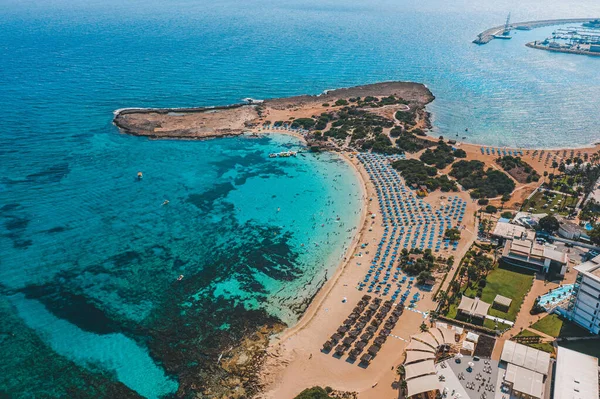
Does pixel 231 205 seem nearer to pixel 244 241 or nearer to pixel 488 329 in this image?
pixel 244 241

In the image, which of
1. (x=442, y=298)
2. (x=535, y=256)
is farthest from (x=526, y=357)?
(x=535, y=256)

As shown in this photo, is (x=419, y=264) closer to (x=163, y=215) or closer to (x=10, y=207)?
(x=163, y=215)

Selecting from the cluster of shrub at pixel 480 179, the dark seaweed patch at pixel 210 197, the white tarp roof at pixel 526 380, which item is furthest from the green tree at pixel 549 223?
the dark seaweed patch at pixel 210 197

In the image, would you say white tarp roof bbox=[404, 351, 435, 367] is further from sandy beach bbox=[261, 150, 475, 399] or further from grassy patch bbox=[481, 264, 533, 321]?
grassy patch bbox=[481, 264, 533, 321]

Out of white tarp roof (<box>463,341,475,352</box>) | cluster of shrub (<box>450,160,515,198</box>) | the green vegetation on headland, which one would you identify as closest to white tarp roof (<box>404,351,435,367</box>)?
white tarp roof (<box>463,341,475,352</box>)

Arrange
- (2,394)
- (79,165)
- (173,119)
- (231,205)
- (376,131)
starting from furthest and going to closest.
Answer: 1. (173,119)
2. (376,131)
3. (79,165)
4. (231,205)
5. (2,394)

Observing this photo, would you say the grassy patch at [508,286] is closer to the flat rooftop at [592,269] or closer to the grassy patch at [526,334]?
the grassy patch at [526,334]

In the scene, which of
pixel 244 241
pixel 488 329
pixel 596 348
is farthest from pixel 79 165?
pixel 596 348
